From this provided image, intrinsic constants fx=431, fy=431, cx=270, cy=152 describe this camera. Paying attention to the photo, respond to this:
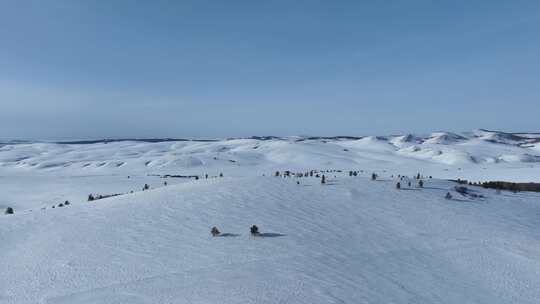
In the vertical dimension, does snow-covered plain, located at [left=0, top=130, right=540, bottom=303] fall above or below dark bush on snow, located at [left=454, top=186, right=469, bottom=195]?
below

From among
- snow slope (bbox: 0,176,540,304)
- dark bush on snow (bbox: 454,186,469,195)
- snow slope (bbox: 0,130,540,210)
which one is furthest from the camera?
snow slope (bbox: 0,130,540,210)

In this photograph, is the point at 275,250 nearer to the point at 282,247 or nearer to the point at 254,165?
the point at 282,247

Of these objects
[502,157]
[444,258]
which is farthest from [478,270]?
[502,157]

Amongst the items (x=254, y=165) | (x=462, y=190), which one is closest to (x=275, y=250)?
(x=462, y=190)

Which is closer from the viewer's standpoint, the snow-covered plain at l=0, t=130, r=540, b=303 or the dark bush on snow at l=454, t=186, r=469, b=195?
the snow-covered plain at l=0, t=130, r=540, b=303

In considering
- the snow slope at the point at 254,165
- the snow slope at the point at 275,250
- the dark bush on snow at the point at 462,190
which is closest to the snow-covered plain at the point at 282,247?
the snow slope at the point at 275,250

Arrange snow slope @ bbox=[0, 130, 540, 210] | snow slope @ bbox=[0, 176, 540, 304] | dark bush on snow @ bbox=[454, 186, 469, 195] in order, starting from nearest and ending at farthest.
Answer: snow slope @ bbox=[0, 176, 540, 304] → dark bush on snow @ bbox=[454, 186, 469, 195] → snow slope @ bbox=[0, 130, 540, 210]

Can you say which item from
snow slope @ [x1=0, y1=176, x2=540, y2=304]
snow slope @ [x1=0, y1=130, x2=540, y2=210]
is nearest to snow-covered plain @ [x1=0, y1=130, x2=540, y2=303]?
snow slope @ [x1=0, y1=176, x2=540, y2=304]

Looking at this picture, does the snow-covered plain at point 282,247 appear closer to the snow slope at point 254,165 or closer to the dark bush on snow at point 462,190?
the dark bush on snow at point 462,190

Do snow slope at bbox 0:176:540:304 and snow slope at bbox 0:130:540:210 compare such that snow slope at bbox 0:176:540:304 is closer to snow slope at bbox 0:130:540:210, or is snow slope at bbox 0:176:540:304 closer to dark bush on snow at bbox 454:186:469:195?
dark bush on snow at bbox 454:186:469:195
